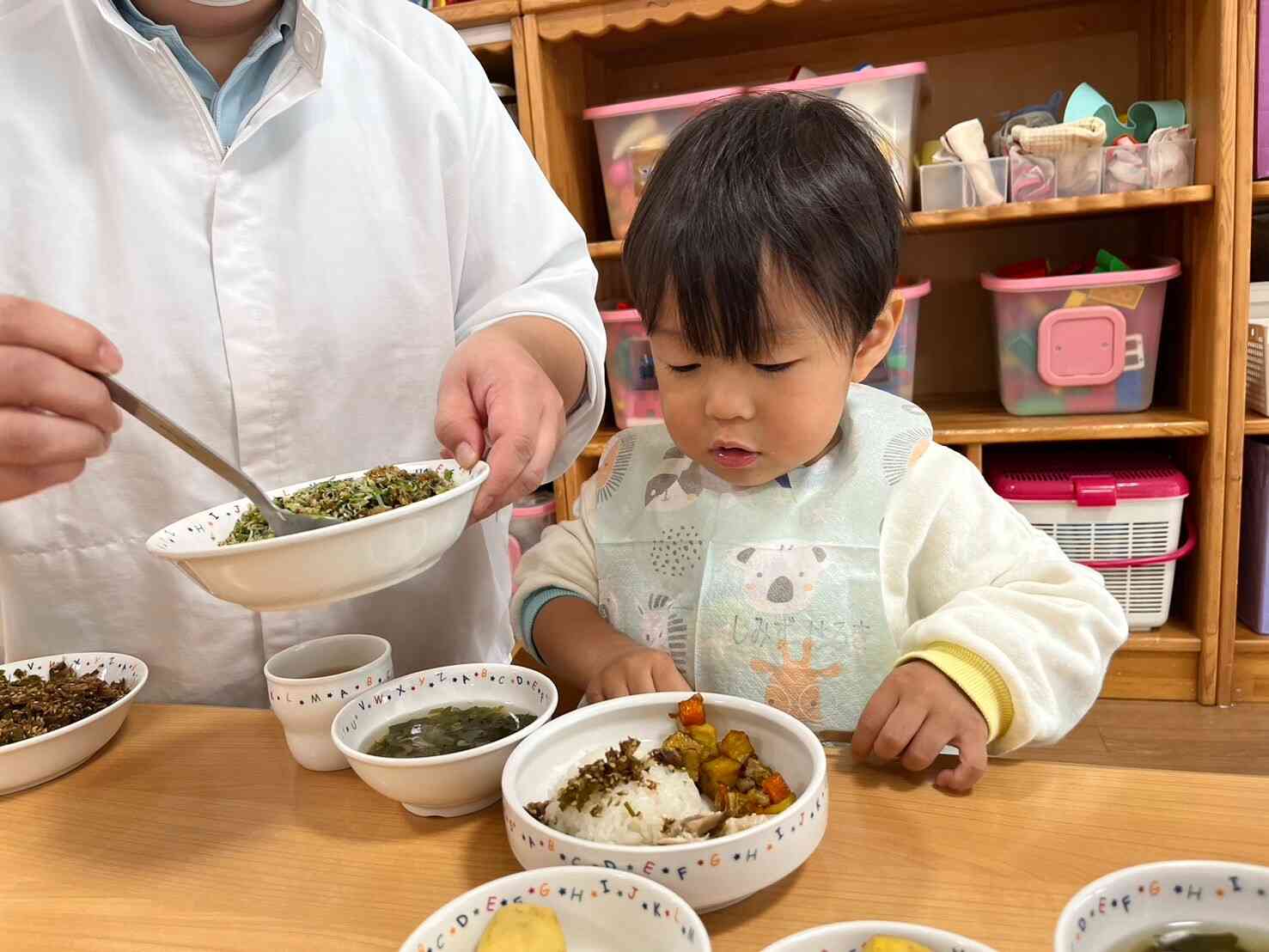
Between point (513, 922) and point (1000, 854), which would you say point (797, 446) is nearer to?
point (1000, 854)

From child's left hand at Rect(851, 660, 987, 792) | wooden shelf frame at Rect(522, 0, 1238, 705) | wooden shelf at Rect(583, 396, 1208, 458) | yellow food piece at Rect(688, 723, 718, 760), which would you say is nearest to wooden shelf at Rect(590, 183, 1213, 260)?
wooden shelf frame at Rect(522, 0, 1238, 705)

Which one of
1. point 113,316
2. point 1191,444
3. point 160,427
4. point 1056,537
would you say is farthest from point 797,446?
point 1191,444

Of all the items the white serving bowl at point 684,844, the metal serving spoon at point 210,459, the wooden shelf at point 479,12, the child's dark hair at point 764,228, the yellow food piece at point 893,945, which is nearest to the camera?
the yellow food piece at point 893,945

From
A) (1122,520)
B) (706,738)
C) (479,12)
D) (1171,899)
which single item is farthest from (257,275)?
(1122,520)

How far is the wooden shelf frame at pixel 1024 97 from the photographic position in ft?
6.70

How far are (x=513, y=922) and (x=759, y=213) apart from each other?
674mm

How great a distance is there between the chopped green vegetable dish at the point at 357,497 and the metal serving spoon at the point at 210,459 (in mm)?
15

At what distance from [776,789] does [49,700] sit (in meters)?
0.69

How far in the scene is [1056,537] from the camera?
86.2 inches

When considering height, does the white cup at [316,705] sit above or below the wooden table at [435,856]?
above

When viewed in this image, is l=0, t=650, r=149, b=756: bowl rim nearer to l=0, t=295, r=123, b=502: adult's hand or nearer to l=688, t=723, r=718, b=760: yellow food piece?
l=0, t=295, r=123, b=502: adult's hand

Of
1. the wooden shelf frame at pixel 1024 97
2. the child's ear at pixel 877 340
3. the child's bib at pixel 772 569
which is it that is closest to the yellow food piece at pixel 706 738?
the child's bib at pixel 772 569

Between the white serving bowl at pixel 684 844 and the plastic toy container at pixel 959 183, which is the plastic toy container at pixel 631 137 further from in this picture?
the white serving bowl at pixel 684 844

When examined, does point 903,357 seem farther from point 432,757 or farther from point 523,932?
point 523,932
